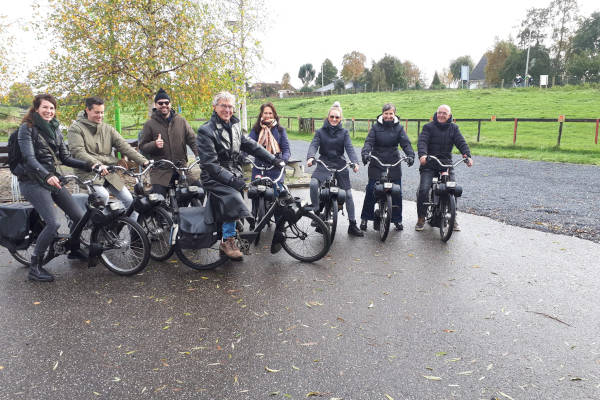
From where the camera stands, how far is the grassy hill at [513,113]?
18.1 m

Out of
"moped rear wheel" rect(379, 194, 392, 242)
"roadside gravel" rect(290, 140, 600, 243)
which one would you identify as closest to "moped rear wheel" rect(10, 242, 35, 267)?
"moped rear wheel" rect(379, 194, 392, 242)

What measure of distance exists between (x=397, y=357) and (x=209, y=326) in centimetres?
156

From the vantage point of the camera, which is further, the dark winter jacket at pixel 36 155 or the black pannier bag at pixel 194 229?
the black pannier bag at pixel 194 229

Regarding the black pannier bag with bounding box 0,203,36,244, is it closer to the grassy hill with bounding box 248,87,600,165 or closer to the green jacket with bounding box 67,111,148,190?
the green jacket with bounding box 67,111,148,190

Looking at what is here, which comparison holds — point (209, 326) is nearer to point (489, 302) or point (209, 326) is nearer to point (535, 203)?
point (489, 302)

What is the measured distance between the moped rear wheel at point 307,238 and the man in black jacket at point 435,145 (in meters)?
2.29

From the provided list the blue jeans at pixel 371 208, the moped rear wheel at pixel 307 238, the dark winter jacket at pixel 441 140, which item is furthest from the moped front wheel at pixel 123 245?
the dark winter jacket at pixel 441 140

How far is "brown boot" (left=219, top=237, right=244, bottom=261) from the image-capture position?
5336mm

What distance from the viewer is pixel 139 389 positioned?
9.52ft

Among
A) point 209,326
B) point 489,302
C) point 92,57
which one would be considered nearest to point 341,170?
point 489,302

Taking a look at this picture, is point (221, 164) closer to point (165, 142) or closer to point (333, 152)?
point (165, 142)

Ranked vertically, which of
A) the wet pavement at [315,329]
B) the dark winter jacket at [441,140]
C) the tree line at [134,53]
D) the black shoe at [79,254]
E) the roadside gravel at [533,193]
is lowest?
the roadside gravel at [533,193]

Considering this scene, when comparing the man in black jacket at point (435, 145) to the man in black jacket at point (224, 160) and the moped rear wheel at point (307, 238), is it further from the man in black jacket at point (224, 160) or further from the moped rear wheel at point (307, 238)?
the man in black jacket at point (224, 160)

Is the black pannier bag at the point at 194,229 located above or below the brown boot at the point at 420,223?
above
